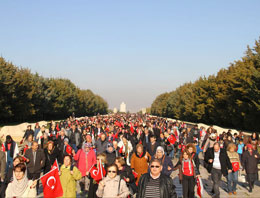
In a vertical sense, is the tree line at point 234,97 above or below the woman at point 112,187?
above

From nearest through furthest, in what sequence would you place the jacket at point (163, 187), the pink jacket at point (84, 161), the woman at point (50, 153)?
1. the jacket at point (163, 187)
2. the pink jacket at point (84, 161)
3. the woman at point (50, 153)

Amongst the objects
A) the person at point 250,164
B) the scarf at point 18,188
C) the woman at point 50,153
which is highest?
the woman at point 50,153

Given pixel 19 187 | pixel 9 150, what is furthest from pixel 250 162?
pixel 9 150

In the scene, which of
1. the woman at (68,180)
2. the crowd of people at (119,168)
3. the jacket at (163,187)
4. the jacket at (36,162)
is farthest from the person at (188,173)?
the jacket at (36,162)

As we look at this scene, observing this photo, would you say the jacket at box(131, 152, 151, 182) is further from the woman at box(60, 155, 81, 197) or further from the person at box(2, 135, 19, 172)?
the person at box(2, 135, 19, 172)

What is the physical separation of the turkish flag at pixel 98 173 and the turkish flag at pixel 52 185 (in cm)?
100

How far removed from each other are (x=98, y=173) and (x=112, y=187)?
187 cm

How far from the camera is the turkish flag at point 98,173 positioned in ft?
22.5

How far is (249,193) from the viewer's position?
31.6ft

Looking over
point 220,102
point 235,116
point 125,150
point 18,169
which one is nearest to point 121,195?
point 18,169

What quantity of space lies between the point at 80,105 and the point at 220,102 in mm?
55435

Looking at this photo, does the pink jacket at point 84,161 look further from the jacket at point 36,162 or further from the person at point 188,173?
the person at point 188,173

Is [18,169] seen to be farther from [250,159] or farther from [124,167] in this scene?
[250,159]

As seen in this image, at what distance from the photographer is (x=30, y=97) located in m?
52.4
